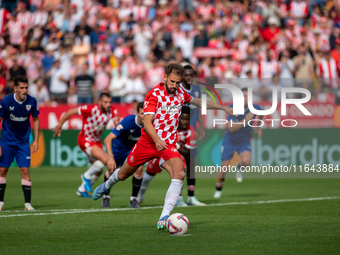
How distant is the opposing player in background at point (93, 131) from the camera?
11609 mm

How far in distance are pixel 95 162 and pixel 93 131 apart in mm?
703

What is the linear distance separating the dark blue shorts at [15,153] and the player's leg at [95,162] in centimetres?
212

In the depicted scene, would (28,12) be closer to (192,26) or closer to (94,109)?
(192,26)

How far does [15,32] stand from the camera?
75.4ft

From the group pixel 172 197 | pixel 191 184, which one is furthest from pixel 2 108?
pixel 172 197

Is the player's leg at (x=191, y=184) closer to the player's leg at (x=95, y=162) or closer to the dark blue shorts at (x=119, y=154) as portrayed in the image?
the dark blue shorts at (x=119, y=154)

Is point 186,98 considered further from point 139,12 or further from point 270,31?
point 139,12

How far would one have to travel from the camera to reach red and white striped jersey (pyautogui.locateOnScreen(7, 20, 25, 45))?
22.9 m

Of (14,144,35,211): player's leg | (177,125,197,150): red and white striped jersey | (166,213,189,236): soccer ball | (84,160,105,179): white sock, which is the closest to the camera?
(166,213,189,236): soccer ball

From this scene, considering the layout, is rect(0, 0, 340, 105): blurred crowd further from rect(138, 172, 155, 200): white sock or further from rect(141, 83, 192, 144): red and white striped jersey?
rect(141, 83, 192, 144): red and white striped jersey

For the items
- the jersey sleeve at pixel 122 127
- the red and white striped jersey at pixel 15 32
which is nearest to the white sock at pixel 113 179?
the jersey sleeve at pixel 122 127

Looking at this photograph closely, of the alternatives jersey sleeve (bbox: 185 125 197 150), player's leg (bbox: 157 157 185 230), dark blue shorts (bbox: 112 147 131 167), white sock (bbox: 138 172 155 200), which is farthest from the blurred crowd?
player's leg (bbox: 157 157 185 230)

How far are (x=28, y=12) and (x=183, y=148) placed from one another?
1566cm

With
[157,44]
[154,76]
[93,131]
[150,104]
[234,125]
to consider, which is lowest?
[93,131]
